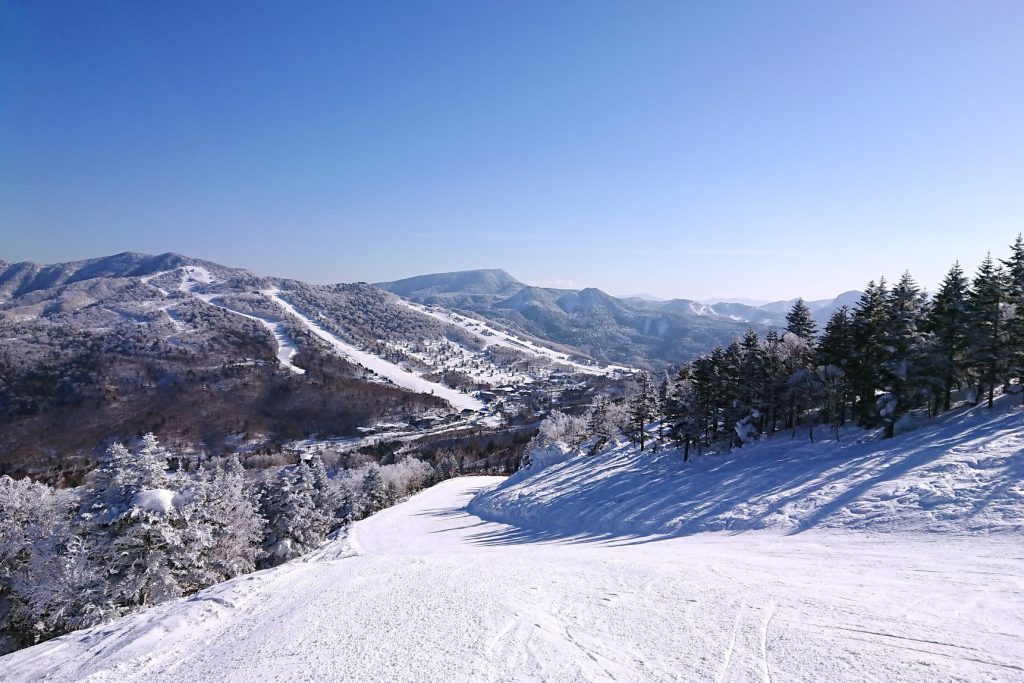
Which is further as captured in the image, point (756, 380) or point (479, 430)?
point (479, 430)

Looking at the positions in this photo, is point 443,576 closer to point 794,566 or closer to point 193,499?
point 794,566

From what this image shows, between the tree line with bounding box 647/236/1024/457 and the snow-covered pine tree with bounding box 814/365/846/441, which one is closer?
the tree line with bounding box 647/236/1024/457

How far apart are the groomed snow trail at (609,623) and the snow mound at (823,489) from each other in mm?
3114

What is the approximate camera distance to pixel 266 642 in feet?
35.5

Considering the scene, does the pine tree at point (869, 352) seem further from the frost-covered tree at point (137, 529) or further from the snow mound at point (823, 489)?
the frost-covered tree at point (137, 529)

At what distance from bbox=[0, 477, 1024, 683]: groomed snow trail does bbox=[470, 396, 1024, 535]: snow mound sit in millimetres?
3114

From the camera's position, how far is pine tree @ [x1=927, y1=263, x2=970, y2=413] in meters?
32.4

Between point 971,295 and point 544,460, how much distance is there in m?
50.8

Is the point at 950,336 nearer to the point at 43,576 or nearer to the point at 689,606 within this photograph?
the point at 689,606

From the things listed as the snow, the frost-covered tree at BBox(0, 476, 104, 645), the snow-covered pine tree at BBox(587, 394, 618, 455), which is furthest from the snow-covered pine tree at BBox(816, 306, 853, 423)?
the frost-covered tree at BBox(0, 476, 104, 645)

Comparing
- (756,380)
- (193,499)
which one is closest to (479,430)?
(756,380)

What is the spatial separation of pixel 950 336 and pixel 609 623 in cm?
3814

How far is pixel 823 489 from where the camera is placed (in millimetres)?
24625

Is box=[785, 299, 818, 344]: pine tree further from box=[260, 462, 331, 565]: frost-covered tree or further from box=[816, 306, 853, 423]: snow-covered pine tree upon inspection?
box=[260, 462, 331, 565]: frost-covered tree
